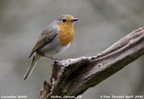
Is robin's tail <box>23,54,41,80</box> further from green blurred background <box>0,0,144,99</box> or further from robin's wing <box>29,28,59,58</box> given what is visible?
green blurred background <box>0,0,144,99</box>

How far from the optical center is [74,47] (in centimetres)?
755

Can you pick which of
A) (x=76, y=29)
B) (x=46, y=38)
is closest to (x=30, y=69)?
(x=46, y=38)

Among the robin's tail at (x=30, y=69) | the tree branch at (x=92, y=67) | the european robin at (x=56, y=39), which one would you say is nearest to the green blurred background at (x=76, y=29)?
the robin's tail at (x=30, y=69)

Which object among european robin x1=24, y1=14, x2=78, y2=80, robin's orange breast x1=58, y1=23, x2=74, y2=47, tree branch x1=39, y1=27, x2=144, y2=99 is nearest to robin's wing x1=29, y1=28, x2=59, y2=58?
european robin x1=24, y1=14, x2=78, y2=80

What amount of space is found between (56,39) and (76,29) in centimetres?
254

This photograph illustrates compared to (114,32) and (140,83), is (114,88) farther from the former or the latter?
(114,32)

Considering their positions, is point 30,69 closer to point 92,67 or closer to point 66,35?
point 66,35

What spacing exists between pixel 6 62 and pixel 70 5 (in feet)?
7.44

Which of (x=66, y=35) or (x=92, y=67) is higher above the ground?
(x=66, y=35)

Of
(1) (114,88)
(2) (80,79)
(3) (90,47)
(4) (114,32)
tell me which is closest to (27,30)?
(3) (90,47)

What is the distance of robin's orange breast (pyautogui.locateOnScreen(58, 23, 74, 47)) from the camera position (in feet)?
17.7

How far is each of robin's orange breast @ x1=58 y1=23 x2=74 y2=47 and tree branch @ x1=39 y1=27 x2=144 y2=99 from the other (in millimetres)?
1398

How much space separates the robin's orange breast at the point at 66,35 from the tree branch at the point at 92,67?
4.59 feet

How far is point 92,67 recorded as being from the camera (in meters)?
3.99
